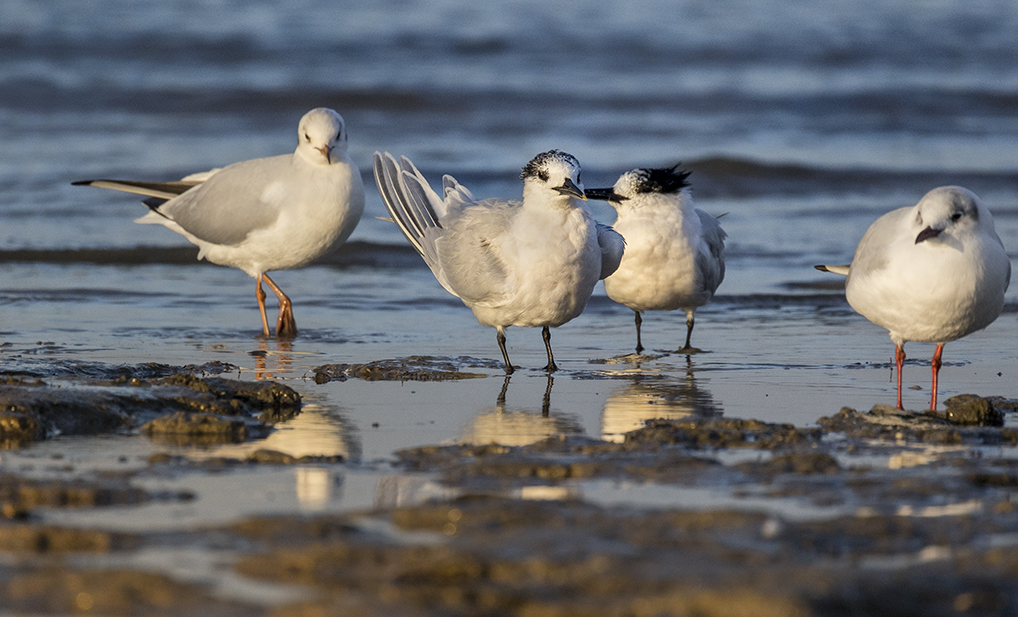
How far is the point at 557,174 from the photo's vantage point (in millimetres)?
5070

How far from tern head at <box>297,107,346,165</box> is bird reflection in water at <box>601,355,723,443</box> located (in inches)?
91.1

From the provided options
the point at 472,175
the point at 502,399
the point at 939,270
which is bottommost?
A: the point at 502,399

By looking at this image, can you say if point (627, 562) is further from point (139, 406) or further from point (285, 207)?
point (285, 207)

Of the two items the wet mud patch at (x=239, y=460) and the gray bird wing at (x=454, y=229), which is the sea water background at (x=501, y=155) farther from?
the gray bird wing at (x=454, y=229)

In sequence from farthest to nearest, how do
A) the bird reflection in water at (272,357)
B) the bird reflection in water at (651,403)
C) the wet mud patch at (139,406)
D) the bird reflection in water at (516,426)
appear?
the bird reflection in water at (272,357) < the bird reflection in water at (651,403) < the bird reflection in water at (516,426) < the wet mud patch at (139,406)

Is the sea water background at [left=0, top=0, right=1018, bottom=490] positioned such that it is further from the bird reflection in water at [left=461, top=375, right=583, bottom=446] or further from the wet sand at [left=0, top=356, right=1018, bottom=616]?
the wet sand at [left=0, top=356, right=1018, bottom=616]

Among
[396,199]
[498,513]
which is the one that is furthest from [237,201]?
[498,513]

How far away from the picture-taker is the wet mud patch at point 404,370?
523cm

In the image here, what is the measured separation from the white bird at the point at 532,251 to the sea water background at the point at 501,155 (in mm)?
332

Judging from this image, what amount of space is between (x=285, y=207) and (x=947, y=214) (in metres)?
3.61

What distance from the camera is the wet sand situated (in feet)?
8.09

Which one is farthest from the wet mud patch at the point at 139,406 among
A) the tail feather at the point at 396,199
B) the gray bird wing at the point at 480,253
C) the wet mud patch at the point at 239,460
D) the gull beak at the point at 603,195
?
the gull beak at the point at 603,195

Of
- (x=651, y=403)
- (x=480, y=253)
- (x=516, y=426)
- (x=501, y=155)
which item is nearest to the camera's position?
(x=516, y=426)

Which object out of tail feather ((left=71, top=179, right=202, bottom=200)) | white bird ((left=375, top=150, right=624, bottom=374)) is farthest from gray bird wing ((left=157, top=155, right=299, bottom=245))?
white bird ((left=375, top=150, right=624, bottom=374))
